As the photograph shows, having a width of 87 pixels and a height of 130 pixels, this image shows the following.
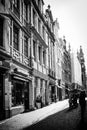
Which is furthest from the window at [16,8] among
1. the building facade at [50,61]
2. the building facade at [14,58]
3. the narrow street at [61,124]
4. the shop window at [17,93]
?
the building facade at [50,61]

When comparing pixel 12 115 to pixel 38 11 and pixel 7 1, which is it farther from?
pixel 38 11

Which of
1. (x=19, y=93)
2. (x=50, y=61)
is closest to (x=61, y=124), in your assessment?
(x=19, y=93)

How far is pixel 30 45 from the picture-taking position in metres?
22.0

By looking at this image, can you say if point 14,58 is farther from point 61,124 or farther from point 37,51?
point 37,51

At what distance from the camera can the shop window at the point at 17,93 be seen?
17009 mm

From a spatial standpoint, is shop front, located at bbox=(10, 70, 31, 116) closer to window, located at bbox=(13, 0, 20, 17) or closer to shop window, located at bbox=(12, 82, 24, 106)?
shop window, located at bbox=(12, 82, 24, 106)

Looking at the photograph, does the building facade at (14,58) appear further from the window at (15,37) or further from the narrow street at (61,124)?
the narrow street at (61,124)

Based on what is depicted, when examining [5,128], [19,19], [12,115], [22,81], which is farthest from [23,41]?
[5,128]

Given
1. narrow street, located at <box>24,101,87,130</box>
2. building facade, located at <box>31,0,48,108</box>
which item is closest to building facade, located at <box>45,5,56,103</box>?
building facade, located at <box>31,0,48,108</box>

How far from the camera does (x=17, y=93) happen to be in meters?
18.0

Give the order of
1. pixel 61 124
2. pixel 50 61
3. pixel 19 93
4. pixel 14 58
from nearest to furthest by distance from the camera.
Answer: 1. pixel 61 124
2. pixel 14 58
3. pixel 19 93
4. pixel 50 61

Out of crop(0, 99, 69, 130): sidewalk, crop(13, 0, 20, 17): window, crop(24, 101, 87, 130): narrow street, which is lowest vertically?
crop(24, 101, 87, 130): narrow street

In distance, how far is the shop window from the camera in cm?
1701

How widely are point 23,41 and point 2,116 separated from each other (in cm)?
742
